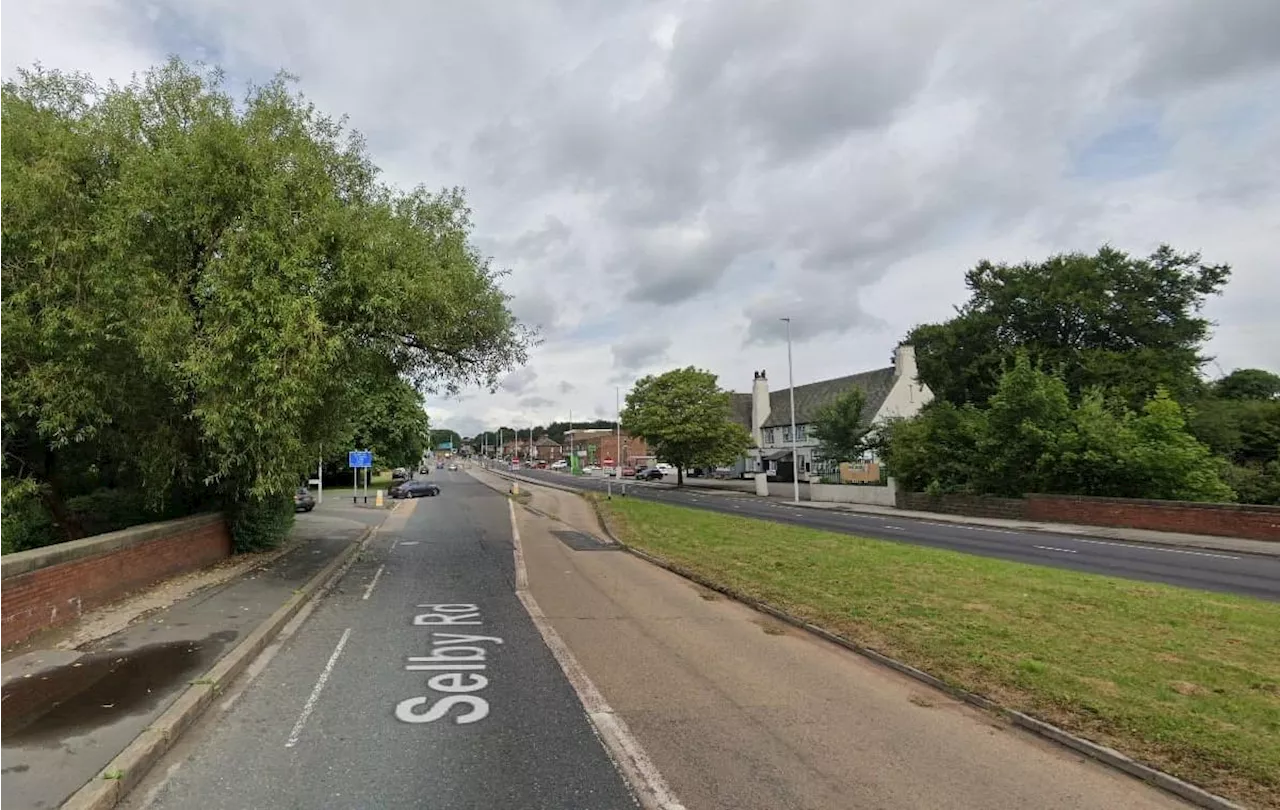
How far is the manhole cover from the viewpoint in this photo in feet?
69.2

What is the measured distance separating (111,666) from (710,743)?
599 centimetres

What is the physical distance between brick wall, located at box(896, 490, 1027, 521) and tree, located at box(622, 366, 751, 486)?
959 inches

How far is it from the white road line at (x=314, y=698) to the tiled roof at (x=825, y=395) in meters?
52.5

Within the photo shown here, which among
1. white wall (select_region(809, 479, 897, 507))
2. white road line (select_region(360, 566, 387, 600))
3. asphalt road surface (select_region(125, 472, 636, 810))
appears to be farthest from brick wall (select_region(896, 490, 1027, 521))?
asphalt road surface (select_region(125, 472, 636, 810))

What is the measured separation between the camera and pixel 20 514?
1553 cm

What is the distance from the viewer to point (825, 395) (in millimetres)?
73375

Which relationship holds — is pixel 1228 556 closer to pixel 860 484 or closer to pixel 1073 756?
pixel 1073 756

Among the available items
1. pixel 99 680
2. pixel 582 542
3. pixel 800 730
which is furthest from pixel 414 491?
pixel 800 730

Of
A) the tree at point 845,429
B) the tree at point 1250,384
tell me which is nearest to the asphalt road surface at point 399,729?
the tree at point 845,429

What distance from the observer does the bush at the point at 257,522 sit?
1780 centimetres

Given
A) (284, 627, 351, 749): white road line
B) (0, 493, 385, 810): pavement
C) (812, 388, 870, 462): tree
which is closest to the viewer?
(0, 493, 385, 810): pavement

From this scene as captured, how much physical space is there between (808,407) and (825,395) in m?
1.94

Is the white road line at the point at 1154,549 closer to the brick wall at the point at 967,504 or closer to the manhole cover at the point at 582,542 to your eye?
the brick wall at the point at 967,504

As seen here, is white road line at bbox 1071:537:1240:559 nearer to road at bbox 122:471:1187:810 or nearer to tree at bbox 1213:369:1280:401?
road at bbox 122:471:1187:810
